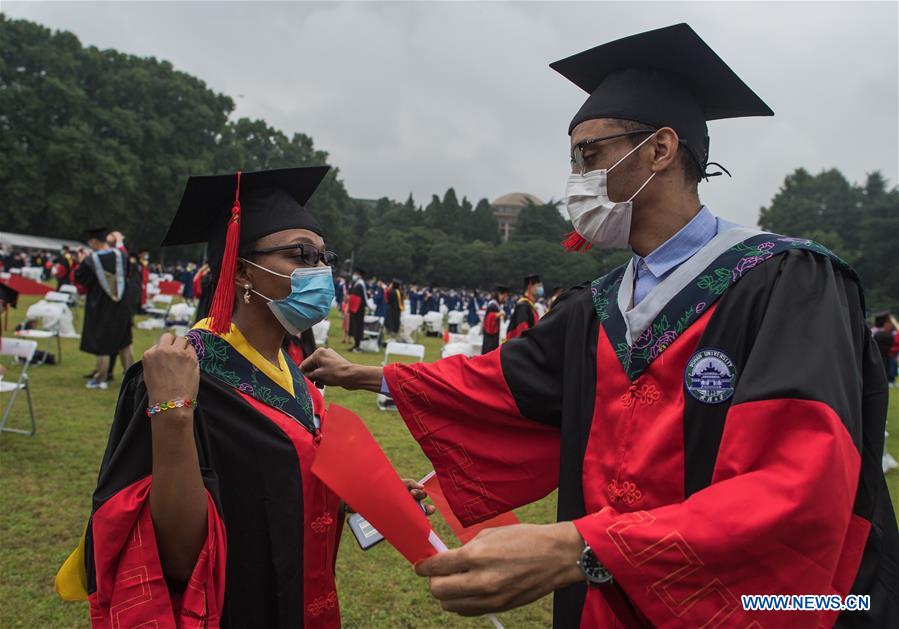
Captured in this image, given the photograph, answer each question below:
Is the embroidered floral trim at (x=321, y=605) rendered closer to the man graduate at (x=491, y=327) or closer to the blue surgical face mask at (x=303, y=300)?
the blue surgical face mask at (x=303, y=300)

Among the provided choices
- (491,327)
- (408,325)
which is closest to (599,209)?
(491,327)

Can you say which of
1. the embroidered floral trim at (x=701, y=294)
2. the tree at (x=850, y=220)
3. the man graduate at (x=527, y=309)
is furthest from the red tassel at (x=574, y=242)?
the tree at (x=850, y=220)

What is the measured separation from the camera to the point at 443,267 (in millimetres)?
68438

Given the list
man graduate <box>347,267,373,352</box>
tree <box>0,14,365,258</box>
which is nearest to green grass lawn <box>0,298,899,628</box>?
man graduate <box>347,267,373,352</box>

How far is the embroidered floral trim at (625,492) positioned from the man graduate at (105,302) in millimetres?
8595

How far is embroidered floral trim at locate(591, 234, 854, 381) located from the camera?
1.55 metres

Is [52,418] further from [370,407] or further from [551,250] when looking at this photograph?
[551,250]

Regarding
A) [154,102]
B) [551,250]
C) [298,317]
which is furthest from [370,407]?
[551,250]

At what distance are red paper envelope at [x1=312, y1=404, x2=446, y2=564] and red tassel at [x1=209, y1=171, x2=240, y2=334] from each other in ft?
3.41

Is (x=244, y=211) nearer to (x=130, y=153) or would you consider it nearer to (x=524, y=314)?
(x=524, y=314)

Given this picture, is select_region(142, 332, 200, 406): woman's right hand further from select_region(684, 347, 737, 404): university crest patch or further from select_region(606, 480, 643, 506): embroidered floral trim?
select_region(684, 347, 737, 404): university crest patch

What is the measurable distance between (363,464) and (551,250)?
65.1 metres

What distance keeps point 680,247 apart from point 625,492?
0.73 meters

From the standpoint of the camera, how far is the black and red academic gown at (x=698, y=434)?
1.16 m
